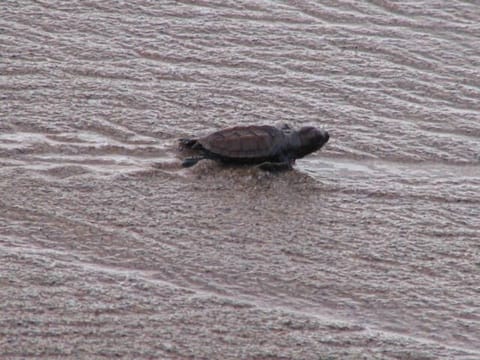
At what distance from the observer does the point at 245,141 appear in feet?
13.7

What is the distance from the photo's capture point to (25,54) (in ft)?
16.7

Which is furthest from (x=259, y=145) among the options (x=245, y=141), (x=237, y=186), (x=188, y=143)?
(x=188, y=143)

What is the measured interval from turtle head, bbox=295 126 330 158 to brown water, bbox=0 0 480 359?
→ 9cm

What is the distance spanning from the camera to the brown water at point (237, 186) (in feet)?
10.8

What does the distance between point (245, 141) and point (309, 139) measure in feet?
0.88

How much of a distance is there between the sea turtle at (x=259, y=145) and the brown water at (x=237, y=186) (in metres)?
0.06

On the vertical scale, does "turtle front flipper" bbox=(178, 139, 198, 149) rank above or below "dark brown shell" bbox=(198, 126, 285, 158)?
below

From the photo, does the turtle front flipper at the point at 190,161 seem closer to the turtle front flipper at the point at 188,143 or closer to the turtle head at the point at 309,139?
the turtle front flipper at the point at 188,143

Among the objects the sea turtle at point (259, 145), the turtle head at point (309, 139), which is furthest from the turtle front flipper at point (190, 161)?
the turtle head at point (309, 139)

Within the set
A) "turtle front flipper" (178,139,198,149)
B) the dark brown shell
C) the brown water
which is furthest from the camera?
"turtle front flipper" (178,139,198,149)

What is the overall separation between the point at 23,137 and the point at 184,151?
2.14 feet

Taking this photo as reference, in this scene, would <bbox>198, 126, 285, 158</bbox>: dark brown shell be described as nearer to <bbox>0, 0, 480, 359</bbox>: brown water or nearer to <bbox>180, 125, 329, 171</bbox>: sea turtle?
<bbox>180, 125, 329, 171</bbox>: sea turtle

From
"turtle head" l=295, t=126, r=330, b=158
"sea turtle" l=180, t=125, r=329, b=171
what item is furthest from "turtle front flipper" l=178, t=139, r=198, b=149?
"turtle head" l=295, t=126, r=330, b=158

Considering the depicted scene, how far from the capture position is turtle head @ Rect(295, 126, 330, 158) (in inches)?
168
